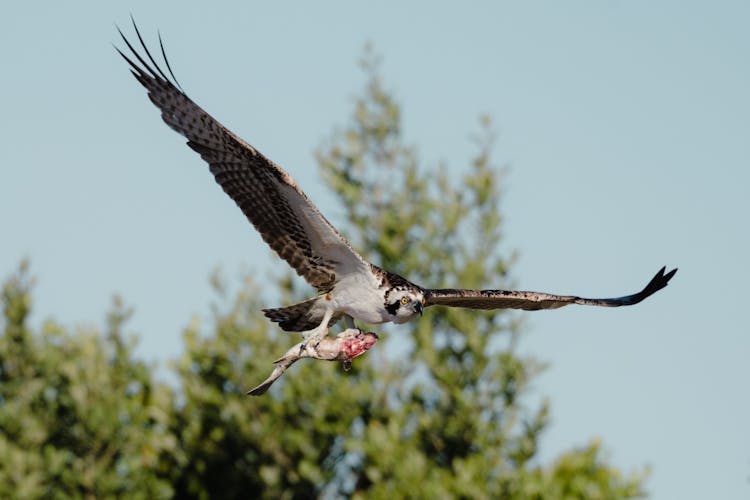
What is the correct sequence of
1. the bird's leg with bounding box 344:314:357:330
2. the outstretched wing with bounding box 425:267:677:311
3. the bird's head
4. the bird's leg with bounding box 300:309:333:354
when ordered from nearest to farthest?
the bird's leg with bounding box 300:309:333:354 → the bird's head → the bird's leg with bounding box 344:314:357:330 → the outstretched wing with bounding box 425:267:677:311

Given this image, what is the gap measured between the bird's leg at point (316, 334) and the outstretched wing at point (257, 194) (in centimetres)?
38

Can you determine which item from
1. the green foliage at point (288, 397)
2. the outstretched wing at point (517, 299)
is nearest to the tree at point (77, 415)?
the green foliage at point (288, 397)

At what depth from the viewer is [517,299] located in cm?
1187

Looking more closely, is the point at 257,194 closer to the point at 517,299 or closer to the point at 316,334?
the point at 316,334

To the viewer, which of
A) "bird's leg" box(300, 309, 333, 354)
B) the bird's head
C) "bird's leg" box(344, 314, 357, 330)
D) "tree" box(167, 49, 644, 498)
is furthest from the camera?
"tree" box(167, 49, 644, 498)

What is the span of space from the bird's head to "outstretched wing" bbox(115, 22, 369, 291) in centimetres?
32

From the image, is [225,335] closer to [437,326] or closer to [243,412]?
[243,412]

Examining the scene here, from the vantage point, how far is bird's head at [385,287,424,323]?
1015 centimetres

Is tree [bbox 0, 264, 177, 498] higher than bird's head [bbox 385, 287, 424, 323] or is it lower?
higher

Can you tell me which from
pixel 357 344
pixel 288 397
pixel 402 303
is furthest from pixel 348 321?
pixel 288 397

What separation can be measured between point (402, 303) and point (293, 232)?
104cm

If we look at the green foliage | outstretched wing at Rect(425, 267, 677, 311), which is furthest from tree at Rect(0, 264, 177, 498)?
outstretched wing at Rect(425, 267, 677, 311)

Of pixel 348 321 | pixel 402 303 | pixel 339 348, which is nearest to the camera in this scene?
pixel 339 348

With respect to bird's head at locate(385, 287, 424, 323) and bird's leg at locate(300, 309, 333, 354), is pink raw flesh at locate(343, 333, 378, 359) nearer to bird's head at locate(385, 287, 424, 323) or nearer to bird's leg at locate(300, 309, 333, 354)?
bird's leg at locate(300, 309, 333, 354)
